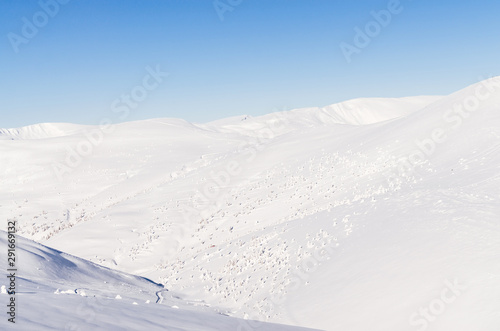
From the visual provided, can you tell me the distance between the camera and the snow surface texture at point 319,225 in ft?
40.3

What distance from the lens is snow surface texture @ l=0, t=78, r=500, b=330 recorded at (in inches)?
484

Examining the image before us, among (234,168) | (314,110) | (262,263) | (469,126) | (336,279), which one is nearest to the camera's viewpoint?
(336,279)

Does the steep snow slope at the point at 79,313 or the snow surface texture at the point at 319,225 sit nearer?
the steep snow slope at the point at 79,313

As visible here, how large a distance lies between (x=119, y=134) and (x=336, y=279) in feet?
231

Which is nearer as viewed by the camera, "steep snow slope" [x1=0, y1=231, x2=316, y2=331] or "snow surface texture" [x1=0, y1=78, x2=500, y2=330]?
"steep snow slope" [x1=0, y1=231, x2=316, y2=331]

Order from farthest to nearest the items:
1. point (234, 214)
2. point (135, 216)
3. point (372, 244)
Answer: point (135, 216)
point (234, 214)
point (372, 244)

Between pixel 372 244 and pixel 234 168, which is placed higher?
pixel 234 168

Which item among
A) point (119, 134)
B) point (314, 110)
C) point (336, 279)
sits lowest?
point (336, 279)

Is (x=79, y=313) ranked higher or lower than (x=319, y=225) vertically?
lower

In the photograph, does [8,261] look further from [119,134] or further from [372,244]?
[119,134]

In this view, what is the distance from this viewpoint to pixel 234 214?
28984 millimetres

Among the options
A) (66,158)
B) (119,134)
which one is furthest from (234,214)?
(119,134)

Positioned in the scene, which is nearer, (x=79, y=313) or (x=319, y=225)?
(x=79, y=313)

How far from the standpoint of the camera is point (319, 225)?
65.4ft
